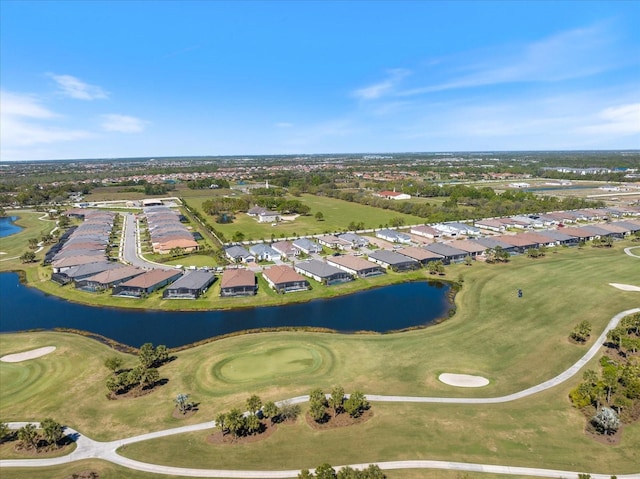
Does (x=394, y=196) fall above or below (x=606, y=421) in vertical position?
above

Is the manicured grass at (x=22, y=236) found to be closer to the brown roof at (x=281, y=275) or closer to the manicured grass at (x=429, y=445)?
the brown roof at (x=281, y=275)

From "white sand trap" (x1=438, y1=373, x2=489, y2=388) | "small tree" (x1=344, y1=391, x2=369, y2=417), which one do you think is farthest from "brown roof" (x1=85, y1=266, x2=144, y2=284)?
"white sand trap" (x1=438, y1=373, x2=489, y2=388)

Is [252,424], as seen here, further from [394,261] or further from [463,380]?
[394,261]

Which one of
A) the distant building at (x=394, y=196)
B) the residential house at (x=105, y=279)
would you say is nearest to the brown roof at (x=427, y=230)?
the distant building at (x=394, y=196)

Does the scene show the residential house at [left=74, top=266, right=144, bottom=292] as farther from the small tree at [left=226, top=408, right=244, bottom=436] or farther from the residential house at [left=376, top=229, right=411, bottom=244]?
the residential house at [left=376, top=229, right=411, bottom=244]

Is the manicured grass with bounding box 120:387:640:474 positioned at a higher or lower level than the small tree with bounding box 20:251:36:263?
lower

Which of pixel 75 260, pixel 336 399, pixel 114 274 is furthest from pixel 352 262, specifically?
pixel 75 260
